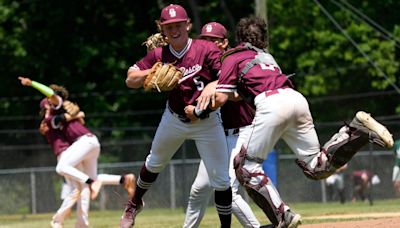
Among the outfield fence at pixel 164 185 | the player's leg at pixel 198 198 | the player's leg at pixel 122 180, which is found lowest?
the outfield fence at pixel 164 185

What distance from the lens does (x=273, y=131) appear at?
828 cm

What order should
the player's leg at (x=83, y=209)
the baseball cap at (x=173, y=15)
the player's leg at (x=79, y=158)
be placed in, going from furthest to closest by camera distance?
the player's leg at (x=79, y=158) < the player's leg at (x=83, y=209) < the baseball cap at (x=173, y=15)

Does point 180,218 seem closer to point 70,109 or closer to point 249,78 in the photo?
point 70,109

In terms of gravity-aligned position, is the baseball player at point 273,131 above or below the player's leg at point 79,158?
above

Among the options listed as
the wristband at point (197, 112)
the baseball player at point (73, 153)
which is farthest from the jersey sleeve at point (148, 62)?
the baseball player at point (73, 153)

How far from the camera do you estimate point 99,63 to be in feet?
104

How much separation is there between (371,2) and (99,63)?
31.0 ft

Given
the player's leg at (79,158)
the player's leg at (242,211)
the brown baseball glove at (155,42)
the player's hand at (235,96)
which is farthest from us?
the player's leg at (79,158)

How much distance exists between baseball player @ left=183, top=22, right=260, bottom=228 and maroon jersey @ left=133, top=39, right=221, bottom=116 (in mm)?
316

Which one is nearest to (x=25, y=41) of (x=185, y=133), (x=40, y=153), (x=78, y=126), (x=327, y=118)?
(x=40, y=153)

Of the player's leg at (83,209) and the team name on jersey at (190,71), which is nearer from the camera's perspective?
the team name on jersey at (190,71)

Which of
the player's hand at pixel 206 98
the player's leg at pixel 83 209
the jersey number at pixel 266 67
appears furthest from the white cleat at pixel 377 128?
the player's leg at pixel 83 209

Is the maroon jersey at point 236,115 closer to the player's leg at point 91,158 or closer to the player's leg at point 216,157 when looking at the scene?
the player's leg at point 216,157

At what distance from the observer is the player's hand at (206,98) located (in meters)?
8.52
